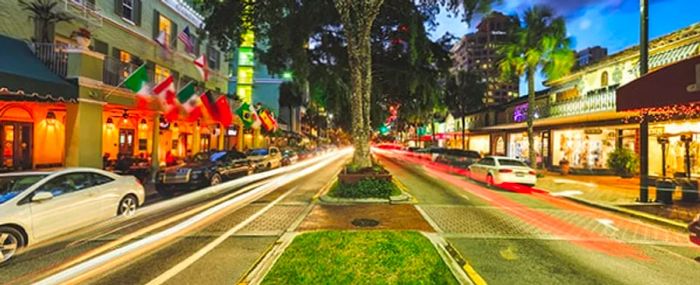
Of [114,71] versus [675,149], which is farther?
[675,149]

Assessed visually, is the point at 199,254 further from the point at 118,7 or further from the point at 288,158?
the point at 288,158

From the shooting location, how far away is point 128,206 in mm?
10250

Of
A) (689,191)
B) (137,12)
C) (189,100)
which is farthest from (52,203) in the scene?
(689,191)

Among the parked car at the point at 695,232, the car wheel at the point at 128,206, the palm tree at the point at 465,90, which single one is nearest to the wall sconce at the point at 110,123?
the car wheel at the point at 128,206

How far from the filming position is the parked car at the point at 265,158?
24417 mm

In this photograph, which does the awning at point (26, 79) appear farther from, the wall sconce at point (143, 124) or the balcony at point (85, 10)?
the wall sconce at point (143, 124)

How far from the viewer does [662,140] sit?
15.5m

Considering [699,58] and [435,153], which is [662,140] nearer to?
[699,58]

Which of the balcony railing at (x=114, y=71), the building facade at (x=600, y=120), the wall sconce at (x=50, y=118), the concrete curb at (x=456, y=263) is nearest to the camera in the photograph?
the concrete curb at (x=456, y=263)

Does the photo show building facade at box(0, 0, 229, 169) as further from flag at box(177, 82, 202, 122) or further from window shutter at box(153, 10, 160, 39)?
flag at box(177, 82, 202, 122)

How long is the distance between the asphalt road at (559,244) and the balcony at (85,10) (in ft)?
56.2

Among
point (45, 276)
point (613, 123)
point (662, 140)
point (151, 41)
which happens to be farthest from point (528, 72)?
point (45, 276)

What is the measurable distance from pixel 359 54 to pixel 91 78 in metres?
11.3

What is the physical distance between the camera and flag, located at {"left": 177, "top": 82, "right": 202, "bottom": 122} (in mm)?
18359
